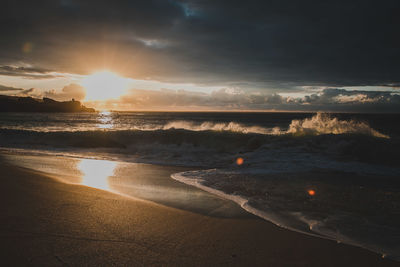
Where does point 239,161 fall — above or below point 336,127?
below

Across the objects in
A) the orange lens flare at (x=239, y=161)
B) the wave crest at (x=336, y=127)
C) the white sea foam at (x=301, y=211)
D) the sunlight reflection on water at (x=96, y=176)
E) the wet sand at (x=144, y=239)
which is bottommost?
the orange lens flare at (x=239, y=161)

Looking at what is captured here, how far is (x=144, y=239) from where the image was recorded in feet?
9.32

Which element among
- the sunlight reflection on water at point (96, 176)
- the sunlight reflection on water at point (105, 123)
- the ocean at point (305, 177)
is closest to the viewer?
the ocean at point (305, 177)

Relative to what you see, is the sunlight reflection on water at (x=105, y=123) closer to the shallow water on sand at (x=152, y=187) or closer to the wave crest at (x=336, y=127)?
the wave crest at (x=336, y=127)

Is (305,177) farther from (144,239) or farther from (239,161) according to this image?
(144,239)

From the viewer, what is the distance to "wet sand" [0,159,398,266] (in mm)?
2449

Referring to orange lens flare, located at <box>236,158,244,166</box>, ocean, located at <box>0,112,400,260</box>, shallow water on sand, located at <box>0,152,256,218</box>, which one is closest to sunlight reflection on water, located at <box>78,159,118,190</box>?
shallow water on sand, located at <box>0,152,256,218</box>

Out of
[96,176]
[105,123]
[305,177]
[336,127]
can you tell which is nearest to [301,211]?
[305,177]

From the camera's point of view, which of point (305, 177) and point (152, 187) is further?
point (305, 177)

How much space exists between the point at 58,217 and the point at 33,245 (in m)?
0.84

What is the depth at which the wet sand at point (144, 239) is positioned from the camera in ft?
8.04

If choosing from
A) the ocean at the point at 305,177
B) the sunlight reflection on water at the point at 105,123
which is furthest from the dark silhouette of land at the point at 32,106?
the ocean at the point at 305,177

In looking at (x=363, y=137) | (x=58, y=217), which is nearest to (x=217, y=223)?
(x=58, y=217)

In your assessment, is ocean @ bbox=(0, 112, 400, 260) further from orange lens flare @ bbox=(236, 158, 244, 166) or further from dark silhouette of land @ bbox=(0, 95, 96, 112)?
dark silhouette of land @ bbox=(0, 95, 96, 112)
